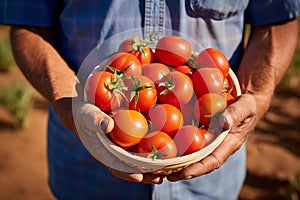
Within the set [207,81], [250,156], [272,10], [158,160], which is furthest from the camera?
[250,156]

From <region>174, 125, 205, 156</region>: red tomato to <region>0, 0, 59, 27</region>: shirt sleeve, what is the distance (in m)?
0.78

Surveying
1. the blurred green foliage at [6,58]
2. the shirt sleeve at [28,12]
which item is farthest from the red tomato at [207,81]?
the blurred green foliage at [6,58]

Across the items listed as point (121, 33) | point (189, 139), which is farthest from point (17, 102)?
point (189, 139)

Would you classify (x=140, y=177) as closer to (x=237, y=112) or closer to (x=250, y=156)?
(x=237, y=112)

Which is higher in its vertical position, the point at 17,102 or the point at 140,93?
the point at 140,93

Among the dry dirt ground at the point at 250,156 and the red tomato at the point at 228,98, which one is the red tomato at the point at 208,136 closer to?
the red tomato at the point at 228,98

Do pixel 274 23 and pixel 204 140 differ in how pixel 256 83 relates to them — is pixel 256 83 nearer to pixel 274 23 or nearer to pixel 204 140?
pixel 274 23

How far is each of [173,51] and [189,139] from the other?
0.29 meters

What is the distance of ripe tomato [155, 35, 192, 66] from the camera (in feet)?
4.32

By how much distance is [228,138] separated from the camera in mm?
1352

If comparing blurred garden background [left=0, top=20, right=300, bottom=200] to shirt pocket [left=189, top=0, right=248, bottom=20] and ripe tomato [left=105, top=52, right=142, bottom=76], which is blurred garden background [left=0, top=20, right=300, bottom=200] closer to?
shirt pocket [left=189, top=0, right=248, bottom=20]

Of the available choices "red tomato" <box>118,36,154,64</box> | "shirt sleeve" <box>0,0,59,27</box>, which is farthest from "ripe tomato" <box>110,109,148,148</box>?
"shirt sleeve" <box>0,0,59,27</box>

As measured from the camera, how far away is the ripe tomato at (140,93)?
121cm

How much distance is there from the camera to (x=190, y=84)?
4.22 ft
